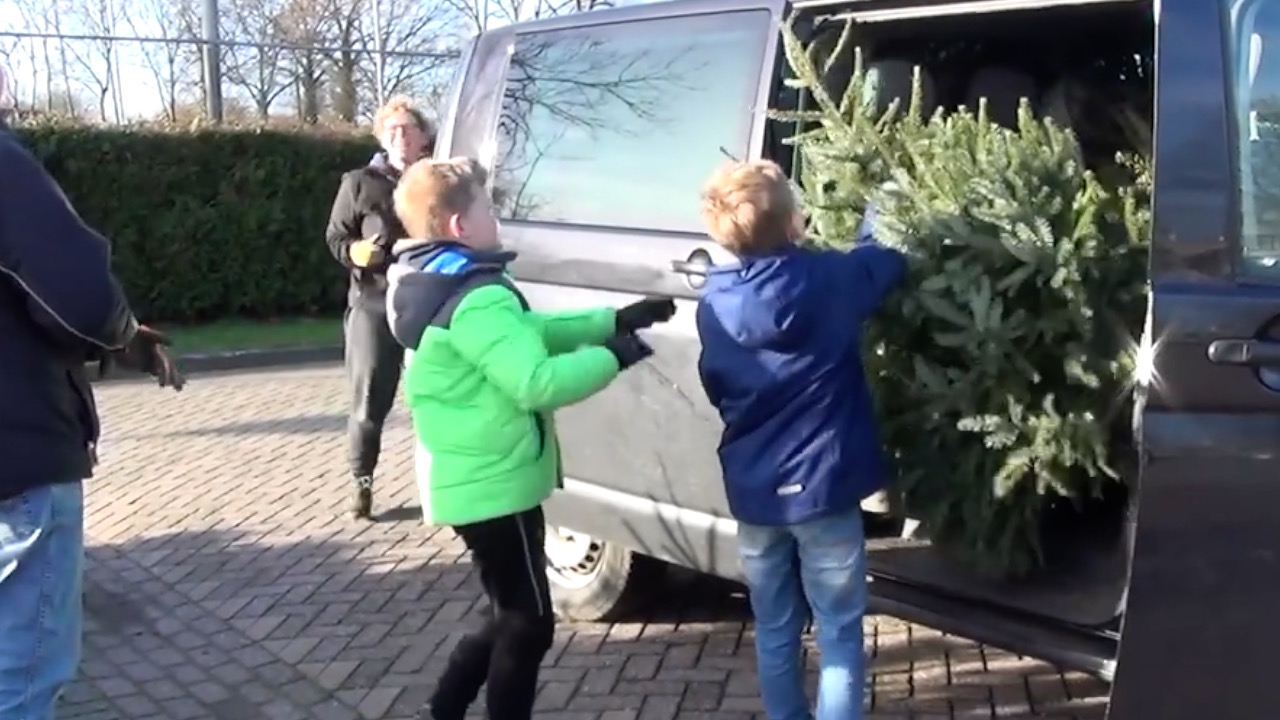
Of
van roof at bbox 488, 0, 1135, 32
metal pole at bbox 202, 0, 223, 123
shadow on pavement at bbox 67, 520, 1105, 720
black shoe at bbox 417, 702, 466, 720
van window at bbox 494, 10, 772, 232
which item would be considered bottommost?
shadow on pavement at bbox 67, 520, 1105, 720

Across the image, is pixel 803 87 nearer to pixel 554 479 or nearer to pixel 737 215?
pixel 737 215

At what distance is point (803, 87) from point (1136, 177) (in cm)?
87

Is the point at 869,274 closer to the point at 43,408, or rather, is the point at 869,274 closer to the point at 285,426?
the point at 43,408

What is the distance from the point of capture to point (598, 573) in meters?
5.14

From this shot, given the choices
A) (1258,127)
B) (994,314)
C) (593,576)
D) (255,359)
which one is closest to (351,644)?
(593,576)

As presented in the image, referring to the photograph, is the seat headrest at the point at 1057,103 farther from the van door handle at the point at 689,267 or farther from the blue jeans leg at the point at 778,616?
the blue jeans leg at the point at 778,616

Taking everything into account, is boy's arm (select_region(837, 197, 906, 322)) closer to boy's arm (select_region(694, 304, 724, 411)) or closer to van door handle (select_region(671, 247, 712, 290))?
boy's arm (select_region(694, 304, 724, 411))

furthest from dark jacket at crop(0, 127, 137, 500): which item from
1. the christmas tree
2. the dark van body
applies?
the christmas tree

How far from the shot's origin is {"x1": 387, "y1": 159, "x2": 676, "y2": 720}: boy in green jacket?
12.0 ft

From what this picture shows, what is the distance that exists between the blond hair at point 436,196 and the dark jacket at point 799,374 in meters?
0.68

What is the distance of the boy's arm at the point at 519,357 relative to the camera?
3551 mm

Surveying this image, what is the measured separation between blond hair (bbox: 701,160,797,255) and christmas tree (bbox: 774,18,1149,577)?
0.23 m

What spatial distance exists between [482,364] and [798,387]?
0.76 meters

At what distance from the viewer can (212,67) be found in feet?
57.1
